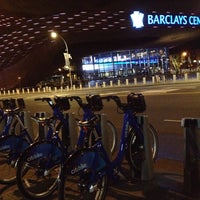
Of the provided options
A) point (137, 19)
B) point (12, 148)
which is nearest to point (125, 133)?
point (12, 148)

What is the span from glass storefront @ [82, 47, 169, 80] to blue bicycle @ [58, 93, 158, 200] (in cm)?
7169

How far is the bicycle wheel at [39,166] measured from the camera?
5.59 metres

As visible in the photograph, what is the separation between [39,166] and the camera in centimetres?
577

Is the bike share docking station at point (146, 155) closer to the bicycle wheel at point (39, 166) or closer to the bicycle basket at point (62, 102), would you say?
the bicycle wheel at point (39, 166)

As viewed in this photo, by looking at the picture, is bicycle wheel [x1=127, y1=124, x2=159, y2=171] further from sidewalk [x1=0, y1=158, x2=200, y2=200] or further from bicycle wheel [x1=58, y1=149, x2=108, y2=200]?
bicycle wheel [x1=58, y1=149, x2=108, y2=200]

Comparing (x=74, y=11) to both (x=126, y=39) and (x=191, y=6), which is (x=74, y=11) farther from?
(x=191, y=6)

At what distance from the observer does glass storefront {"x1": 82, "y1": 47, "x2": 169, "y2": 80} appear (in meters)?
79.6

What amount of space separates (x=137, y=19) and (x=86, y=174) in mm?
78214

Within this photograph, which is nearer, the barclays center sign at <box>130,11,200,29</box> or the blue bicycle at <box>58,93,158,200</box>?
the blue bicycle at <box>58,93,158,200</box>

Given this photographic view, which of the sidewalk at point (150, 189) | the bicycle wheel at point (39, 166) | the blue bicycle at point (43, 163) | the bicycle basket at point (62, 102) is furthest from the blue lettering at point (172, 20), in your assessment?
the bicycle wheel at point (39, 166)

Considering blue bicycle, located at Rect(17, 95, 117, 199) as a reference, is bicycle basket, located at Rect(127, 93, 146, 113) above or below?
above

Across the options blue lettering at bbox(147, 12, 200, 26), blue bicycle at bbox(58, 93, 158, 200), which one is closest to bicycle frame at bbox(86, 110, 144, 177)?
blue bicycle at bbox(58, 93, 158, 200)

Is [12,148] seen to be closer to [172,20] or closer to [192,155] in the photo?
[192,155]

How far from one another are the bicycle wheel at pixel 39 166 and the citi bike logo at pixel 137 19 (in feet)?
250
